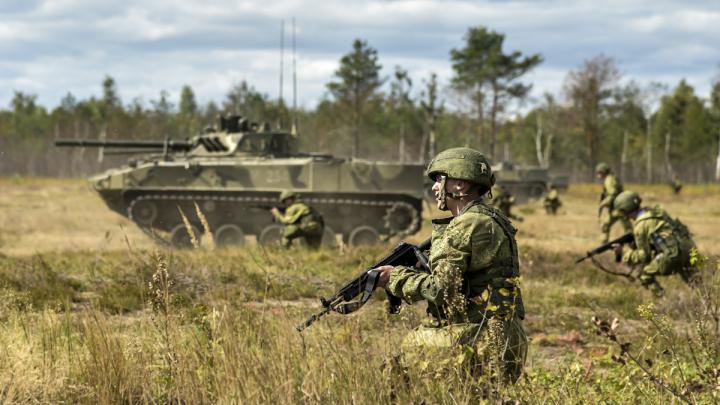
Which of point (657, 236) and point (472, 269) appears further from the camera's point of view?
point (657, 236)

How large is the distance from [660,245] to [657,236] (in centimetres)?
10

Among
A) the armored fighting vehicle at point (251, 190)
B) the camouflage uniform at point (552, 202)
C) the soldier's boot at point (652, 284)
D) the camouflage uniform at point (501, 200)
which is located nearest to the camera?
the soldier's boot at point (652, 284)

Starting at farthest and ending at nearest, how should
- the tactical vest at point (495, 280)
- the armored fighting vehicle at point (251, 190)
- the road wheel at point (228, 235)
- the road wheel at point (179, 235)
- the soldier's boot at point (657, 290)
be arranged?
the road wheel at point (228, 235)
the road wheel at point (179, 235)
the armored fighting vehicle at point (251, 190)
the soldier's boot at point (657, 290)
the tactical vest at point (495, 280)

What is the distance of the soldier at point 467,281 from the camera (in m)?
3.60

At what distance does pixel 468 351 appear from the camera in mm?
3541

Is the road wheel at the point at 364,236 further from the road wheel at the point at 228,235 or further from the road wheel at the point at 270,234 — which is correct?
the road wheel at the point at 228,235

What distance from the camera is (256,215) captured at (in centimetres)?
1656

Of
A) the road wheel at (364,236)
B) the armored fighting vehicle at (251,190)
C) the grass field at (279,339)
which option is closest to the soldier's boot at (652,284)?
the grass field at (279,339)

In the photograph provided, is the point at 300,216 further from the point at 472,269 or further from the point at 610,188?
the point at 472,269

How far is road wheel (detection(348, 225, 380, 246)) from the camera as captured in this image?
16.4 m

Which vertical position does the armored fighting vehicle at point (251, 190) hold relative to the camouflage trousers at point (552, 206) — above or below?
above

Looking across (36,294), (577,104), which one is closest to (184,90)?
(577,104)

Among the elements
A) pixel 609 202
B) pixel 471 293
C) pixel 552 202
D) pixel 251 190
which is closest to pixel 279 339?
pixel 471 293

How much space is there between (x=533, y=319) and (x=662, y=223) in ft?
5.75
